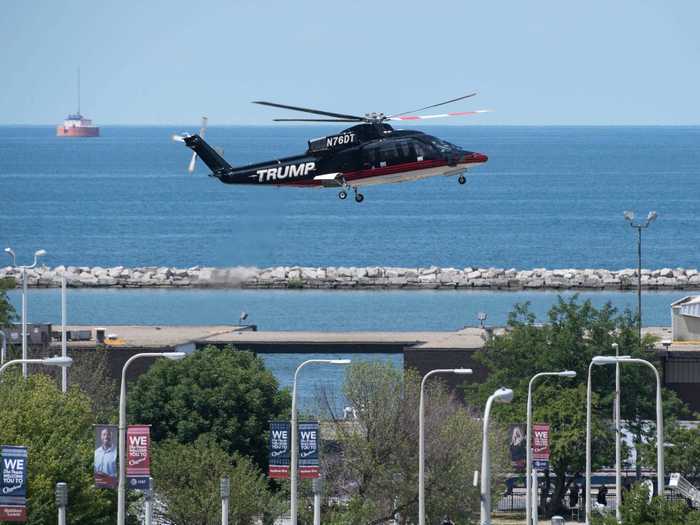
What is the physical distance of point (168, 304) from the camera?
156 m

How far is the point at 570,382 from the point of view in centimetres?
7444

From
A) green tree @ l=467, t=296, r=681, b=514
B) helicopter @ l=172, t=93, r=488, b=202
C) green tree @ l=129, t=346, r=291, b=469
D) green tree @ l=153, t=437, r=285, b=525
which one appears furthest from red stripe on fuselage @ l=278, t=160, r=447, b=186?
green tree @ l=467, t=296, r=681, b=514

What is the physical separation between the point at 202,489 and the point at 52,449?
865cm

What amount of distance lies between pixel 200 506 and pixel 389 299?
10828cm

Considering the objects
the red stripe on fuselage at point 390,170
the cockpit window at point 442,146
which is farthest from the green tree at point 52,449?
the cockpit window at point 442,146

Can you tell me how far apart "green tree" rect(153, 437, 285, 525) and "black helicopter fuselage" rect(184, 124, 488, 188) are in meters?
9.29

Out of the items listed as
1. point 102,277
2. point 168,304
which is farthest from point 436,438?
point 102,277

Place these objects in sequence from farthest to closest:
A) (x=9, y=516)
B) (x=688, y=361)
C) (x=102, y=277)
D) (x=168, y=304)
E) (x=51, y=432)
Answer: (x=102, y=277)
(x=168, y=304)
(x=688, y=361)
(x=51, y=432)
(x=9, y=516)

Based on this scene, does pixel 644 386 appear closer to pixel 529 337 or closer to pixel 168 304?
pixel 529 337

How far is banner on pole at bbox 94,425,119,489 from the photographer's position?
142ft

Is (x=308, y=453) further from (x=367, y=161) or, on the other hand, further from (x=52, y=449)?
(x=367, y=161)

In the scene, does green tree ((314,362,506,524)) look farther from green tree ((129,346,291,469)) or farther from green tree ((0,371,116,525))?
green tree ((0,371,116,525))

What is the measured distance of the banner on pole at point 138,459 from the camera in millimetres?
44719

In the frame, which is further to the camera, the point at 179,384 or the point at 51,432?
the point at 179,384
